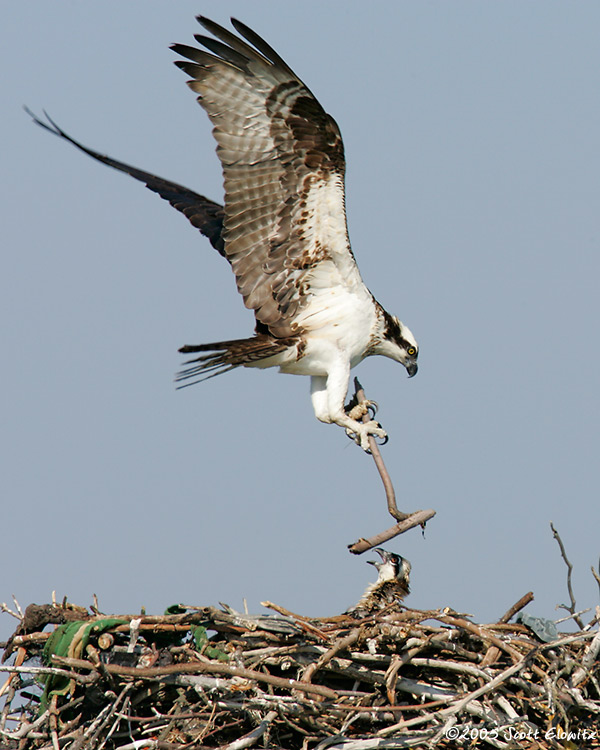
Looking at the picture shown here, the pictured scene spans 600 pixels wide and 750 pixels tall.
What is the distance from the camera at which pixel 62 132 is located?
838 centimetres

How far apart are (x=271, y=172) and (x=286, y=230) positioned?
44 cm

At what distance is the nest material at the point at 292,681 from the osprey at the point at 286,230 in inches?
78.0

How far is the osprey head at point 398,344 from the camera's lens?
26.1 feet

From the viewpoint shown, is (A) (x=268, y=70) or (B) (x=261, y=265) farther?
A: (B) (x=261, y=265)

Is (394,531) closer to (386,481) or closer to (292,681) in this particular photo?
(386,481)

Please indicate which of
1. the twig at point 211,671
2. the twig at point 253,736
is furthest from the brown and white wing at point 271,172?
the twig at point 253,736

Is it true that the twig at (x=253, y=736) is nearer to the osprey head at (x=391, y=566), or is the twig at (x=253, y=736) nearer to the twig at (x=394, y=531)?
the twig at (x=394, y=531)

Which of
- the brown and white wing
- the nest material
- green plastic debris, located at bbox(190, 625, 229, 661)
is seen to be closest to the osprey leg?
the brown and white wing

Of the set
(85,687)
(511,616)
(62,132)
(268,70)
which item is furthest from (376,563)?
(62,132)

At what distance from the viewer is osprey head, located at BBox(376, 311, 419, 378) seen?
7.95 metres

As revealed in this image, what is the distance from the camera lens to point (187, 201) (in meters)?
9.17

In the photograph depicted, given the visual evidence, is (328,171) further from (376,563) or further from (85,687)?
(85,687)

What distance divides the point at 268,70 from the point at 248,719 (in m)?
4.19

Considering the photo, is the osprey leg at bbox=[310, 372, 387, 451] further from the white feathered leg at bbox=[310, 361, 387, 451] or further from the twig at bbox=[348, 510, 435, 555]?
the twig at bbox=[348, 510, 435, 555]
